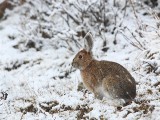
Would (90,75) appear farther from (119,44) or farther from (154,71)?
(119,44)

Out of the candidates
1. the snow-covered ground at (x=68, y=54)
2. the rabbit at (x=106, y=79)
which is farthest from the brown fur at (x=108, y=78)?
the snow-covered ground at (x=68, y=54)

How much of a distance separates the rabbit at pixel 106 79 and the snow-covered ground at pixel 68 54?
0.50ft

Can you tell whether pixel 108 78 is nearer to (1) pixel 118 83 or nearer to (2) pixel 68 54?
(1) pixel 118 83

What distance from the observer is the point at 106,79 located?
5.95 metres

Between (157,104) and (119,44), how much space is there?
13.8 feet

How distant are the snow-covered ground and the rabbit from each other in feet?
0.50

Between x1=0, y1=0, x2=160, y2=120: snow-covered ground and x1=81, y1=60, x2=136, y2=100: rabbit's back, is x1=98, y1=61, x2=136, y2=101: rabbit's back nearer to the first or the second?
x1=81, y1=60, x2=136, y2=100: rabbit's back

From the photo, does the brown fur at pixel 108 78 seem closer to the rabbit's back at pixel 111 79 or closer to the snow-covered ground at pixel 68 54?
the rabbit's back at pixel 111 79

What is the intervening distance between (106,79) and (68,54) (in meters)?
4.01

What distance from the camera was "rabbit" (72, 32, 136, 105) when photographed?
5.74 metres

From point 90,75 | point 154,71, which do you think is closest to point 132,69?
point 154,71

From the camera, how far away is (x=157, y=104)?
558 cm

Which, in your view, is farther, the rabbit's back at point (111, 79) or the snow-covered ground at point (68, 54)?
the snow-covered ground at point (68, 54)

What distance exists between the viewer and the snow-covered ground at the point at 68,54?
6168 mm
